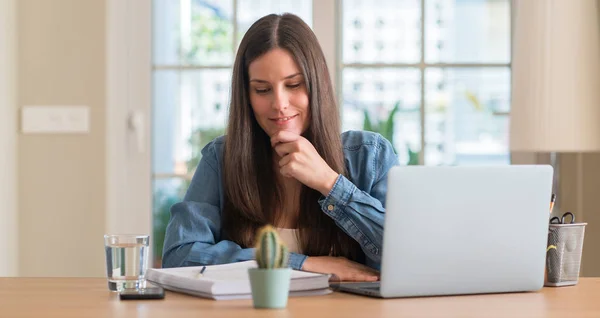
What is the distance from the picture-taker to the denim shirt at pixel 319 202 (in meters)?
1.90

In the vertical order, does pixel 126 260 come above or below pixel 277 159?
below

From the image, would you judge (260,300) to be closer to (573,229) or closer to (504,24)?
(573,229)

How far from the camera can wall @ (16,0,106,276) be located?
3.45 m

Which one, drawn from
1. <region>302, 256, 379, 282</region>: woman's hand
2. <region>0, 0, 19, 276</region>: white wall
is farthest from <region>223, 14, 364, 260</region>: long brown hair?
<region>0, 0, 19, 276</region>: white wall

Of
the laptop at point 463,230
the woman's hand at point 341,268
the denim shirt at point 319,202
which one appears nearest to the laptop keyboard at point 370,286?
the laptop at point 463,230

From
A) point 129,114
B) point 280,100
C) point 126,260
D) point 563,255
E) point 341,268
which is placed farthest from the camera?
point 129,114

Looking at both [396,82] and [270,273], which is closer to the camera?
[270,273]

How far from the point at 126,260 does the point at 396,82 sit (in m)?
2.14

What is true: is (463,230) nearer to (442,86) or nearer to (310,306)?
(310,306)

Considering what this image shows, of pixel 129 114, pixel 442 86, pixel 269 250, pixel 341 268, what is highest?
pixel 442 86

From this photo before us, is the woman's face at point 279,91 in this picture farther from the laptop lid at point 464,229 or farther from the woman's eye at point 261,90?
the laptop lid at point 464,229

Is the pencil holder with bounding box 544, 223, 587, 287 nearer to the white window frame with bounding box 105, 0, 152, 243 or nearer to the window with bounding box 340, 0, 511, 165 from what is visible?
the window with bounding box 340, 0, 511, 165

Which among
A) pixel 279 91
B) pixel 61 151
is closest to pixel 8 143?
pixel 61 151

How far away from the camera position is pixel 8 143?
3.40 m
